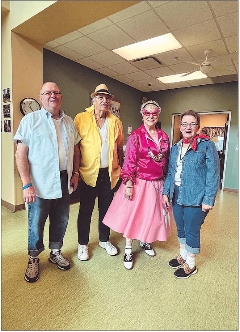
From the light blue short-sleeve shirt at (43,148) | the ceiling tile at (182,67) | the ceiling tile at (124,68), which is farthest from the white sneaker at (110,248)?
the ceiling tile at (182,67)

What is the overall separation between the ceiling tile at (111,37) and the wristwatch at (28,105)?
139 cm

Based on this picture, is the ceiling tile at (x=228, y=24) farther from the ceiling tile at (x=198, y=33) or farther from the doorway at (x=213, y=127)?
the doorway at (x=213, y=127)

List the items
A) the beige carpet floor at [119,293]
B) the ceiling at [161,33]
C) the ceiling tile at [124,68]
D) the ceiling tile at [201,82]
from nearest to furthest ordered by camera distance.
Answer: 1. the beige carpet floor at [119,293]
2. the ceiling at [161,33]
3. the ceiling tile at [124,68]
4. the ceiling tile at [201,82]

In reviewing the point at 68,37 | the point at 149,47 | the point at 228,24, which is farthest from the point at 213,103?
the point at 68,37

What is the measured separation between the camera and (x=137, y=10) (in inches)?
107

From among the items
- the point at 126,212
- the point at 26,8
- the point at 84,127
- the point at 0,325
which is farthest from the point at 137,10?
the point at 0,325

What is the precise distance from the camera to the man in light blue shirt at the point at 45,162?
5.15ft

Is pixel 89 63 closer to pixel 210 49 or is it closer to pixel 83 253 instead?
pixel 210 49

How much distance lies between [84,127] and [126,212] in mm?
839

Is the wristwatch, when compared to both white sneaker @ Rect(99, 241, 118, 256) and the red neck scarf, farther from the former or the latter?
the red neck scarf

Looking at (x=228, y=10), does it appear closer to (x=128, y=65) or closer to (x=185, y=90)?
(x=128, y=65)

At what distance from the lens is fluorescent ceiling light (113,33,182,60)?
3531 millimetres

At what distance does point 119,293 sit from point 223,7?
3.34 meters

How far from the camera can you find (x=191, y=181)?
1662mm
